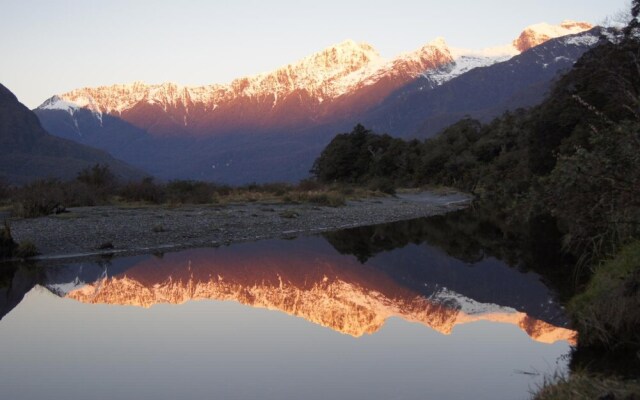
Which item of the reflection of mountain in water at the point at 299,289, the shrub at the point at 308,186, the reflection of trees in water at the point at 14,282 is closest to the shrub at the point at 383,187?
the shrub at the point at 308,186

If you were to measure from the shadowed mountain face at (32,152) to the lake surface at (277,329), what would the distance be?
104 m

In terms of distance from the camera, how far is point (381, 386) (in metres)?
10.6

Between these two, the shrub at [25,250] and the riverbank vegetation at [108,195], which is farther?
the riverbank vegetation at [108,195]

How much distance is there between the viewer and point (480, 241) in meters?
32.0

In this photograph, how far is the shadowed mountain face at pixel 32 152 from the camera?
130 m

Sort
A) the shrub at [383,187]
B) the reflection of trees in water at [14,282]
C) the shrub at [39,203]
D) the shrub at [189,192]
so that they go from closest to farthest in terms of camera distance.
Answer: the reflection of trees in water at [14,282]
the shrub at [39,203]
the shrub at [189,192]
the shrub at [383,187]

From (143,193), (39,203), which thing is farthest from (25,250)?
(143,193)

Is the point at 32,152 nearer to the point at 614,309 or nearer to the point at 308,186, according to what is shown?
the point at 308,186

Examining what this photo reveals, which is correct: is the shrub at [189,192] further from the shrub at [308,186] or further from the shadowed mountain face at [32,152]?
the shadowed mountain face at [32,152]

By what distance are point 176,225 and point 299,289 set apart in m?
15.3

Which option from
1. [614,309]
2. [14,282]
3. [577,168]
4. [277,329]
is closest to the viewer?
[577,168]

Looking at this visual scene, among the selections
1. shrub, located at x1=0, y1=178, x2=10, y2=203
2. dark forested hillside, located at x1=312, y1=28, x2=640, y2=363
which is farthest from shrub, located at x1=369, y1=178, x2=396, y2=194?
shrub, located at x1=0, y1=178, x2=10, y2=203

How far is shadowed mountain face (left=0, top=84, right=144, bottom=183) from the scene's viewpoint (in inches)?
5123

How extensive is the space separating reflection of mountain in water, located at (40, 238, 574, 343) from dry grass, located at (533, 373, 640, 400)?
4.96 metres
